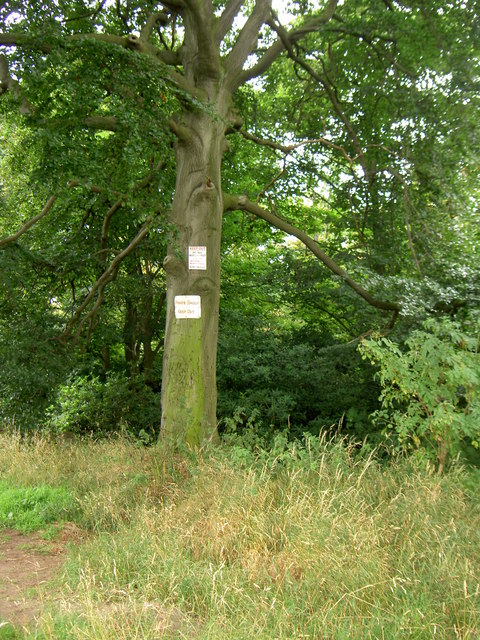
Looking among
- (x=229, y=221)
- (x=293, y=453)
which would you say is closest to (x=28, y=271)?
(x=229, y=221)

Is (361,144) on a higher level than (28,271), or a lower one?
higher

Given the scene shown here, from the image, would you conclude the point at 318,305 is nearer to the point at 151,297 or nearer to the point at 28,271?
the point at 151,297

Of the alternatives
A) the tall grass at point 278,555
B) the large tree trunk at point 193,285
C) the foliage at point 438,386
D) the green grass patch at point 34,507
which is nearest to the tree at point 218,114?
the large tree trunk at point 193,285

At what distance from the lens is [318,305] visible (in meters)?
13.9

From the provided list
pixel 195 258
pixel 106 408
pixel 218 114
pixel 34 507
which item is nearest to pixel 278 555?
pixel 34 507

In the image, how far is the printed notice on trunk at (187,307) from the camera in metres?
8.07

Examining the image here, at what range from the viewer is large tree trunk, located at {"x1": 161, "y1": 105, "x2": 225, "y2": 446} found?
25.8 ft

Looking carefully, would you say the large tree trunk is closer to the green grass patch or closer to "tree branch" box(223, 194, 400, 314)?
"tree branch" box(223, 194, 400, 314)

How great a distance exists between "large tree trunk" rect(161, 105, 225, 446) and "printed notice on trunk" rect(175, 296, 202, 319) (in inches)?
2.7

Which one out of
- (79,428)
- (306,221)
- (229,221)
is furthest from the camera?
(306,221)

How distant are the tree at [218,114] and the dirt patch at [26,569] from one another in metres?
2.26

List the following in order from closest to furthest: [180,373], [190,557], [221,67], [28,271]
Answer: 1. [190,557]
2. [180,373]
3. [221,67]
4. [28,271]

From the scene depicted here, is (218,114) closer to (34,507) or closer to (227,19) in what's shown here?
(227,19)

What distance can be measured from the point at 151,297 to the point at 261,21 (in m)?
6.29
